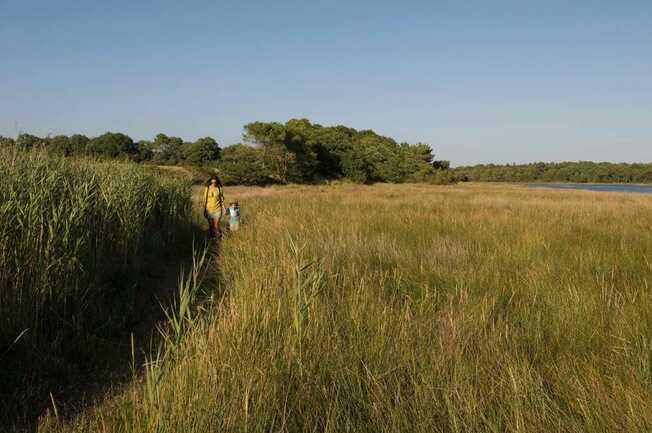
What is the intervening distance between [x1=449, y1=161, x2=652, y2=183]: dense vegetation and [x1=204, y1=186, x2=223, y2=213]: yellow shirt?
10714cm

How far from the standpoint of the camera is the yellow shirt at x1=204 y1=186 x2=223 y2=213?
29.5ft

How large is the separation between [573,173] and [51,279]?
470ft

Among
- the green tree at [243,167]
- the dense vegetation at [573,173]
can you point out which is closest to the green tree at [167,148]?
the green tree at [243,167]

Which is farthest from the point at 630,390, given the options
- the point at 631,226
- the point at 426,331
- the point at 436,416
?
the point at 631,226

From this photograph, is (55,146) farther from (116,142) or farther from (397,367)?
(116,142)

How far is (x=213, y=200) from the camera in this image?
9.00 meters

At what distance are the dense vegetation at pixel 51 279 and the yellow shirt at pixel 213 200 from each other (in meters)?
3.49

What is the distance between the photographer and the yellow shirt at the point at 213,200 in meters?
8.99

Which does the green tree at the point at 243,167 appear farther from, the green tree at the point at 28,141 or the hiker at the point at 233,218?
the green tree at the point at 28,141

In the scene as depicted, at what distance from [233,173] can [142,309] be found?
132 feet

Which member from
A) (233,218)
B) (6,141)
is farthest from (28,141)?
(233,218)

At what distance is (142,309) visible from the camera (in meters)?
4.03

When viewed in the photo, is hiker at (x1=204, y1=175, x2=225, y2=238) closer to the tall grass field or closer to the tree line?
the tall grass field

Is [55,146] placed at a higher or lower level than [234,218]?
higher
